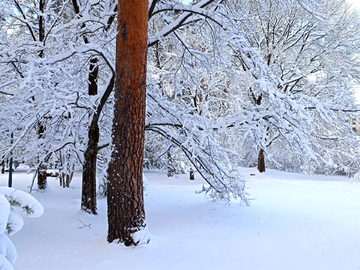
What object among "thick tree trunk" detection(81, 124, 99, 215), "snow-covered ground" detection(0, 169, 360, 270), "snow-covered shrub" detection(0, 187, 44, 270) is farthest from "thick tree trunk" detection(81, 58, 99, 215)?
"snow-covered shrub" detection(0, 187, 44, 270)

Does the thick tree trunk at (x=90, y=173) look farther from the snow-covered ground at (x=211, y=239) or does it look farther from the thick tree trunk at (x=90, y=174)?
the snow-covered ground at (x=211, y=239)

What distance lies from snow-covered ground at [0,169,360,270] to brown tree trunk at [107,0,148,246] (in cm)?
39

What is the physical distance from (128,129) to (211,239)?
2087 millimetres

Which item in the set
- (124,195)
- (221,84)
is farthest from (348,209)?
(221,84)

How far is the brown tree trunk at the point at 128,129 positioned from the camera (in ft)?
14.1

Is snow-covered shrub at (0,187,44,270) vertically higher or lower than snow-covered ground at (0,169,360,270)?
higher

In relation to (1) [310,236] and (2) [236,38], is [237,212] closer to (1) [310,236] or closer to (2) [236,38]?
(1) [310,236]

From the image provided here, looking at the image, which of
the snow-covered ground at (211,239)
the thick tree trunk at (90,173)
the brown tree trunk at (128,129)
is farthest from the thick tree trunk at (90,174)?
the brown tree trunk at (128,129)

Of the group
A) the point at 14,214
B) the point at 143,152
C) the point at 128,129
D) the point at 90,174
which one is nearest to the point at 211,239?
the point at 143,152

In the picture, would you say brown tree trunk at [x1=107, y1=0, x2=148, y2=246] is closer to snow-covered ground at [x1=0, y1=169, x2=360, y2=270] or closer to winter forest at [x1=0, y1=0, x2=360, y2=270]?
winter forest at [x1=0, y1=0, x2=360, y2=270]

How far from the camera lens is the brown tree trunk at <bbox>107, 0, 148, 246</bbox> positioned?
169 inches

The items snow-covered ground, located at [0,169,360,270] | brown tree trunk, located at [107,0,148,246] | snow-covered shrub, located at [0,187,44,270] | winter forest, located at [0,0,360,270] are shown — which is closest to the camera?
snow-covered shrub, located at [0,187,44,270]

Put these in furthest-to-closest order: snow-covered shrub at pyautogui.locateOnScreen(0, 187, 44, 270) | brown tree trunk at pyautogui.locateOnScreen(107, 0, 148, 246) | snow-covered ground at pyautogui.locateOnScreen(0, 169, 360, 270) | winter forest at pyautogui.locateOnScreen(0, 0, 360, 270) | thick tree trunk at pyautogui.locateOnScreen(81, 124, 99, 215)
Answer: thick tree trunk at pyautogui.locateOnScreen(81, 124, 99, 215) < brown tree trunk at pyautogui.locateOnScreen(107, 0, 148, 246) < winter forest at pyautogui.locateOnScreen(0, 0, 360, 270) < snow-covered ground at pyautogui.locateOnScreen(0, 169, 360, 270) < snow-covered shrub at pyautogui.locateOnScreen(0, 187, 44, 270)

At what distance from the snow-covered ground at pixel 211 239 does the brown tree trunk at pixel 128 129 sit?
15.2 inches
